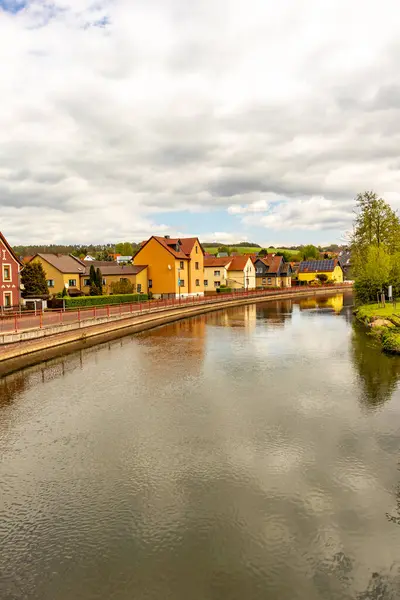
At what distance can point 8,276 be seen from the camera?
48906 mm

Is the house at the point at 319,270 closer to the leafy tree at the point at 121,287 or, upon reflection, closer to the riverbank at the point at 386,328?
the leafy tree at the point at 121,287

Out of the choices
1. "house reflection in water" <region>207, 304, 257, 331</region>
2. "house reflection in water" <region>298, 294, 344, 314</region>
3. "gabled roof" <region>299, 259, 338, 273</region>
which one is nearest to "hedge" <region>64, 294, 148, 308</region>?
"house reflection in water" <region>207, 304, 257, 331</region>

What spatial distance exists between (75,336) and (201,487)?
999 inches

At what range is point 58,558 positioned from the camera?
8539 millimetres

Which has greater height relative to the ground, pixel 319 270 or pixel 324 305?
pixel 319 270

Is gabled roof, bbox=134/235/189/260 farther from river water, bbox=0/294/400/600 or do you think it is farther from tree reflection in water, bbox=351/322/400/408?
river water, bbox=0/294/400/600

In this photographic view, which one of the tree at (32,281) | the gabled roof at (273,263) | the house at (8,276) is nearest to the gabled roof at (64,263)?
the tree at (32,281)

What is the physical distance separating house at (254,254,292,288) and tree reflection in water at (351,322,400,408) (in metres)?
79.0

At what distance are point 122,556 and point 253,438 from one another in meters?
6.47

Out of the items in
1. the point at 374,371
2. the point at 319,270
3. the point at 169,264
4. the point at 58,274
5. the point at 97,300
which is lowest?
the point at 374,371

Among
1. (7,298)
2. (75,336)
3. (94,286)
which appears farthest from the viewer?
(94,286)

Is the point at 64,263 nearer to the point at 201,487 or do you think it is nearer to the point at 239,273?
the point at 239,273

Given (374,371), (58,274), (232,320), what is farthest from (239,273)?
(374,371)

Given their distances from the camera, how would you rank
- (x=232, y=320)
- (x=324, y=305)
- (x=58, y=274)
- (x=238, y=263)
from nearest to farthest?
(x=232, y=320) < (x=58, y=274) < (x=324, y=305) < (x=238, y=263)
